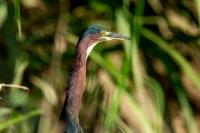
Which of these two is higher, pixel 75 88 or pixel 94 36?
pixel 94 36

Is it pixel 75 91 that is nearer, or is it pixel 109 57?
pixel 75 91

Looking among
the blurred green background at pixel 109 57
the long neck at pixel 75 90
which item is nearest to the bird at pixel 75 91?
the long neck at pixel 75 90

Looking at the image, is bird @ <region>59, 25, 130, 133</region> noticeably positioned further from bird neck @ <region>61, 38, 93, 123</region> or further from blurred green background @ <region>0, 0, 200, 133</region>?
blurred green background @ <region>0, 0, 200, 133</region>

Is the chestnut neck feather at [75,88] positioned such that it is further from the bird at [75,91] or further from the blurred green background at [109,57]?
the blurred green background at [109,57]

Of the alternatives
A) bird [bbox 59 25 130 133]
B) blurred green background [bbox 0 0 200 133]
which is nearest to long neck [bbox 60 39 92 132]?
bird [bbox 59 25 130 133]

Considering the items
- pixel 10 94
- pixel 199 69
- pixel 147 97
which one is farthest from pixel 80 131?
pixel 199 69

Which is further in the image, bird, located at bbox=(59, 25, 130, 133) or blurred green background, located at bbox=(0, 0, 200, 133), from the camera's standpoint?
blurred green background, located at bbox=(0, 0, 200, 133)

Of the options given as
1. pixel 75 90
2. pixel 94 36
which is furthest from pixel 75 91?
pixel 94 36

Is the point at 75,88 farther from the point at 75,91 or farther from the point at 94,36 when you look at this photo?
the point at 94,36

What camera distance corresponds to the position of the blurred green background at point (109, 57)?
340 centimetres

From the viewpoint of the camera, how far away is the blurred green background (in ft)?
11.2

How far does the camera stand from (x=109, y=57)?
3756 millimetres

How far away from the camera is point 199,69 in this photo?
13.8ft

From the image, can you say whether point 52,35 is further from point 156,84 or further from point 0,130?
point 0,130
